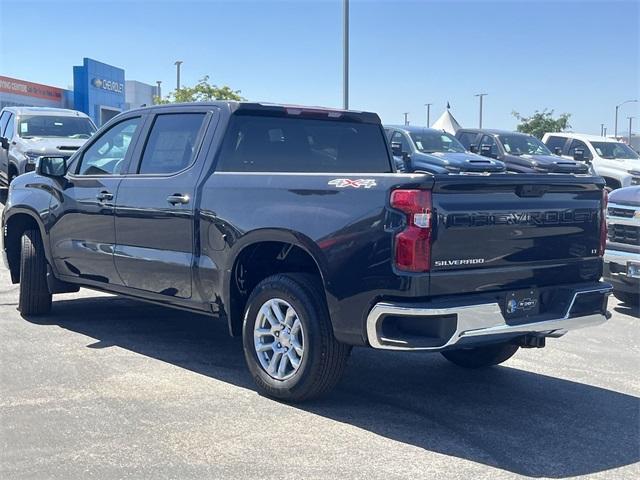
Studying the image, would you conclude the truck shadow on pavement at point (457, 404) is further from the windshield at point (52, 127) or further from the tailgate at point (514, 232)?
the windshield at point (52, 127)

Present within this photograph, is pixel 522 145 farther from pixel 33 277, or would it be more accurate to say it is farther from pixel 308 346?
pixel 308 346

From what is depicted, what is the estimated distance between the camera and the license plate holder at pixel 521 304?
463cm

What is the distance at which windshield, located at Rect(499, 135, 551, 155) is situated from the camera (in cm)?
1838

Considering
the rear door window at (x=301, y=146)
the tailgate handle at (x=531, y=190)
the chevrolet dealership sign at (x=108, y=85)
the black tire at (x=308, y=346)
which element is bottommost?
the black tire at (x=308, y=346)

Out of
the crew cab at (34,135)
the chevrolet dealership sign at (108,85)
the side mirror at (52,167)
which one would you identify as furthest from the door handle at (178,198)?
the chevrolet dealership sign at (108,85)

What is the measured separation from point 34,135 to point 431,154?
25.5 feet

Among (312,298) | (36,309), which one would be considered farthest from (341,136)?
(36,309)

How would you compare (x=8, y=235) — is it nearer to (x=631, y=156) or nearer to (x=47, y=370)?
(x=47, y=370)

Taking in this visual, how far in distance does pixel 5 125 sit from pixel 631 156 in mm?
14949

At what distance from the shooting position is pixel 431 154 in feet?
52.6

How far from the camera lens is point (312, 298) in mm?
4816

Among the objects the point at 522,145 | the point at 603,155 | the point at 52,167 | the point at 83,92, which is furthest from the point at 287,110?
the point at 83,92

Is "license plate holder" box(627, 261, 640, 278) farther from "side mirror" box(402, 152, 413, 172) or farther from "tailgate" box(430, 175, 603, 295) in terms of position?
"side mirror" box(402, 152, 413, 172)

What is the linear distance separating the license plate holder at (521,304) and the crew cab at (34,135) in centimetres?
1086
